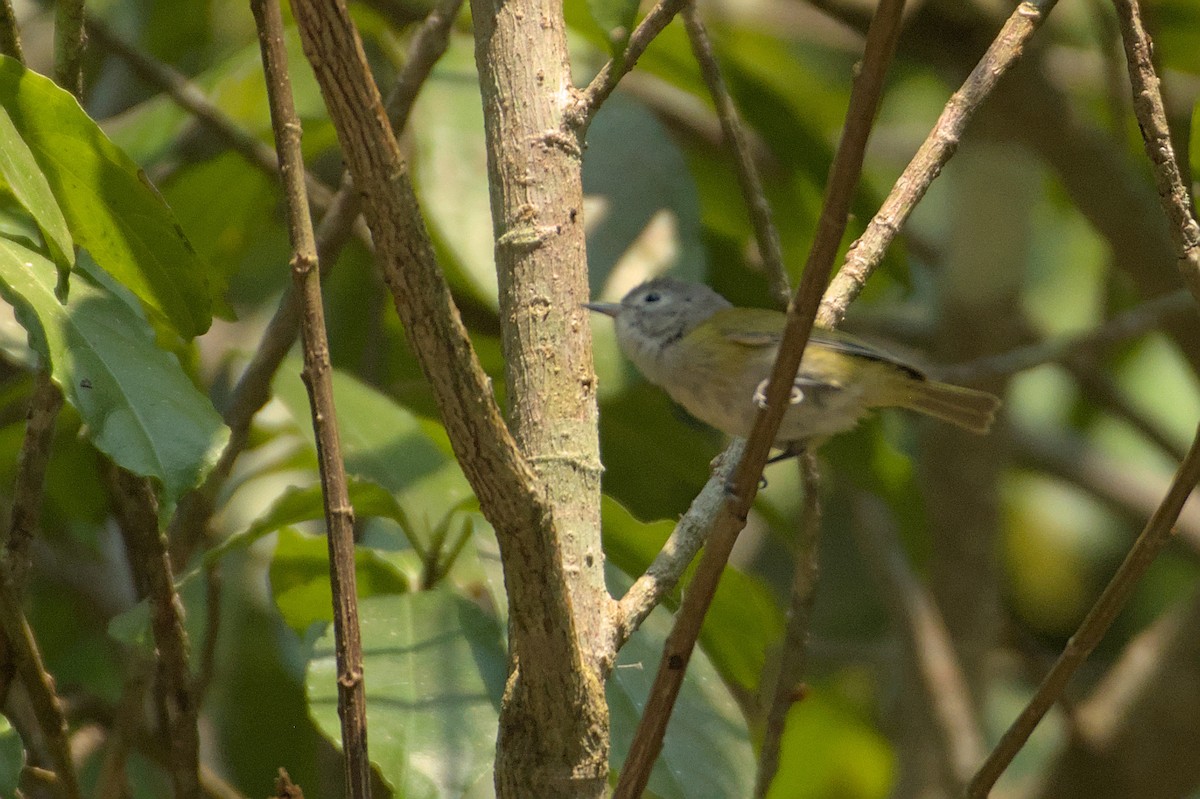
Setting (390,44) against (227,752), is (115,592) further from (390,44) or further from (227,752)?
(390,44)

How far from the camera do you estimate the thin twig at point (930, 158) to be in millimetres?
1888

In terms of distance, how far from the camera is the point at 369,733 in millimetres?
1804

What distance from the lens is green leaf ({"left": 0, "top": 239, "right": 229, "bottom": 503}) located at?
1.58m

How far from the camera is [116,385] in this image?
1634mm

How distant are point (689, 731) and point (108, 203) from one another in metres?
1.11

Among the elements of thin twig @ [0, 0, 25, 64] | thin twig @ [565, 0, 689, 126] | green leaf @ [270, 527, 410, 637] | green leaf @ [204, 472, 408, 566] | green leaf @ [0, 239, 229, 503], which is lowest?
green leaf @ [270, 527, 410, 637]

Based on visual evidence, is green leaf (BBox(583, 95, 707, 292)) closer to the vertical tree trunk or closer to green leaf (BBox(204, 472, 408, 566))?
green leaf (BBox(204, 472, 408, 566))

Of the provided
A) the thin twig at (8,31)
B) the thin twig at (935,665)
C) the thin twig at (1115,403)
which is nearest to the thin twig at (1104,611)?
the thin twig at (8,31)

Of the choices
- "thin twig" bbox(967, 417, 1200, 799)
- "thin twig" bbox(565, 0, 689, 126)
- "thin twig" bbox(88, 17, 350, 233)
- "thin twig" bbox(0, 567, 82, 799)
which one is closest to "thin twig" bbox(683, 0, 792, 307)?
"thin twig" bbox(565, 0, 689, 126)

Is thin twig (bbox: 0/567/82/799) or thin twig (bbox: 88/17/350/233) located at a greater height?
thin twig (bbox: 88/17/350/233)

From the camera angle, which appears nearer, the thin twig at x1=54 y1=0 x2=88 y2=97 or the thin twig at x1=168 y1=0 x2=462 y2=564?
the thin twig at x1=54 y1=0 x2=88 y2=97

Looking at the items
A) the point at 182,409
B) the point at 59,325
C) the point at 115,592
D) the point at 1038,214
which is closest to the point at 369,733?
the point at 182,409

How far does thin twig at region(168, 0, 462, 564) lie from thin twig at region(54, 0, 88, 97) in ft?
1.51

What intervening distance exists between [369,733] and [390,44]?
1.93 metres
